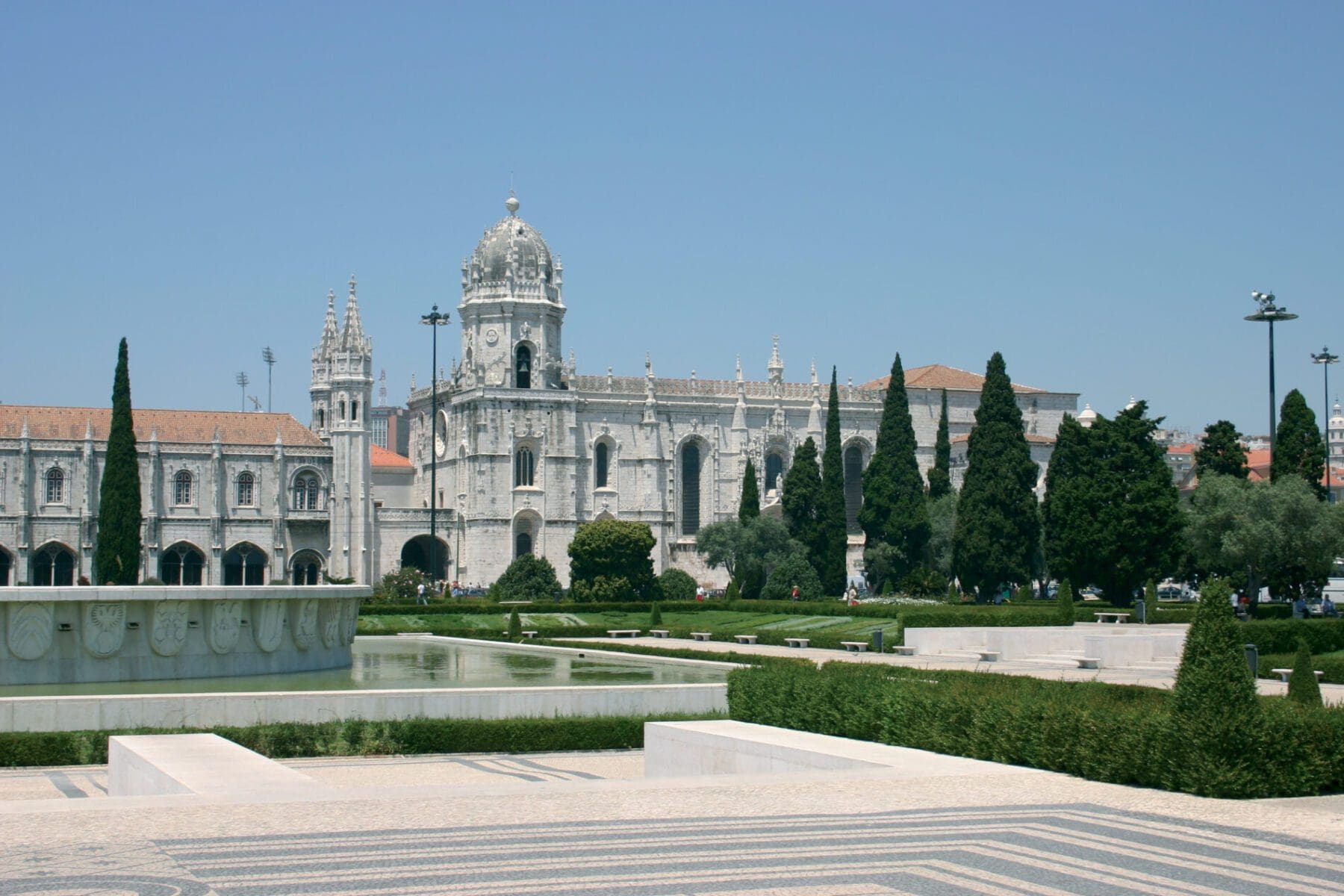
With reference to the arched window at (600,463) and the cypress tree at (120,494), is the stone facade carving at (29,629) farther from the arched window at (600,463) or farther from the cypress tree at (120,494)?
the arched window at (600,463)

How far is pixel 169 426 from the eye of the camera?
7338 centimetres

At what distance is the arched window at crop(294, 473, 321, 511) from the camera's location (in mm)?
73438

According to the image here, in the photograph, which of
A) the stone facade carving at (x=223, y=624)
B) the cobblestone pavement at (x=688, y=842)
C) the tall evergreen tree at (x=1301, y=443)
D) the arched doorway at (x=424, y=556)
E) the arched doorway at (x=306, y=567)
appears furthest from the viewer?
the arched doorway at (x=424, y=556)

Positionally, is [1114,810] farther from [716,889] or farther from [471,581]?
[471,581]

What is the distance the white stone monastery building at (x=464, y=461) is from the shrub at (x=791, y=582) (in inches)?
521

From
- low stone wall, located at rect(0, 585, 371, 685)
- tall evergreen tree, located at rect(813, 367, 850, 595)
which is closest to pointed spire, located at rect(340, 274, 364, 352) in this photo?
tall evergreen tree, located at rect(813, 367, 850, 595)

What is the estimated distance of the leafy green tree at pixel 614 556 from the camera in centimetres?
6209

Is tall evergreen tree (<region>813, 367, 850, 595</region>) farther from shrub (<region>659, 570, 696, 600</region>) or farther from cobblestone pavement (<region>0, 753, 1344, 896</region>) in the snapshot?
cobblestone pavement (<region>0, 753, 1344, 896</region>)

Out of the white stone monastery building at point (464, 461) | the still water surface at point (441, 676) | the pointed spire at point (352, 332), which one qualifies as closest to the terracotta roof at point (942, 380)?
the white stone monastery building at point (464, 461)

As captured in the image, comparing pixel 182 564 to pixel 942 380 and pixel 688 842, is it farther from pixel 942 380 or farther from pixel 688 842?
pixel 688 842

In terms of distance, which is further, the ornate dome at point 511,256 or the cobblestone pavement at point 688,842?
the ornate dome at point 511,256

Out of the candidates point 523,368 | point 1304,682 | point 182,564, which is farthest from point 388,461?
point 1304,682

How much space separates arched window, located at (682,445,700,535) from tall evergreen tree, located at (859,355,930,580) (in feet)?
39.4

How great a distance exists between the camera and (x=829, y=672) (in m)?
18.8
